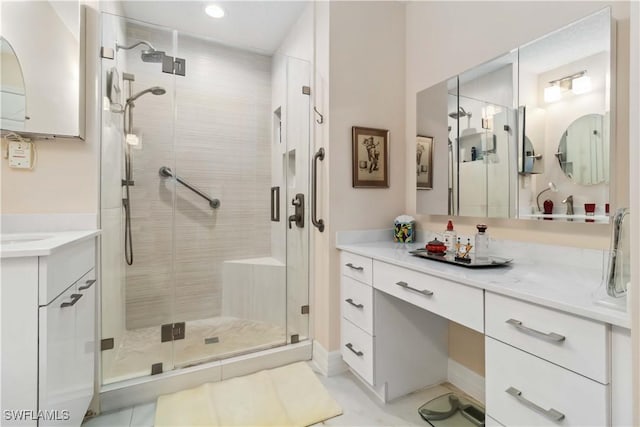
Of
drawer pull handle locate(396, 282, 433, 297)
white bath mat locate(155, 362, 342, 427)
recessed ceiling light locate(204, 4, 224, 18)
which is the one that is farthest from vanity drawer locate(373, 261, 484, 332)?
recessed ceiling light locate(204, 4, 224, 18)

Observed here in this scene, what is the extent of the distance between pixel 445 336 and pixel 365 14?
2.30 m

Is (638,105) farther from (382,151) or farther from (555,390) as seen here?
(382,151)

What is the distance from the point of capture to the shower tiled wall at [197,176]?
6.27ft

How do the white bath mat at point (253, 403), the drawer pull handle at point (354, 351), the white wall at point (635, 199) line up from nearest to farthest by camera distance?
the white wall at point (635, 199), the white bath mat at point (253, 403), the drawer pull handle at point (354, 351)

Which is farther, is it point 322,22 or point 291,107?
point 291,107

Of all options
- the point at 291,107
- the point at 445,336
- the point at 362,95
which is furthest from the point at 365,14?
the point at 445,336

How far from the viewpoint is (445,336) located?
1876mm

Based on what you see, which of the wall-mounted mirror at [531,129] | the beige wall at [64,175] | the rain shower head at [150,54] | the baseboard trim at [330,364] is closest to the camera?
the wall-mounted mirror at [531,129]

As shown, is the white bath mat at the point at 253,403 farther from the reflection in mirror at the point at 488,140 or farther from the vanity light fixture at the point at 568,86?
the vanity light fixture at the point at 568,86

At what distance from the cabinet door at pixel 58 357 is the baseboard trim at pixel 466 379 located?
1.98 meters

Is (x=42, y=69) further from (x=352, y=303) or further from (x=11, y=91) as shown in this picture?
(x=352, y=303)

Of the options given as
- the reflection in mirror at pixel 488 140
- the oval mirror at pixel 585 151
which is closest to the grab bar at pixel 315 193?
the reflection in mirror at pixel 488 140

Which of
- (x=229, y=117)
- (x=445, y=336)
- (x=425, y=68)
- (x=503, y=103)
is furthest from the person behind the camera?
(x=229, y=117)

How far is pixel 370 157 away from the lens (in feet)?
6.77
